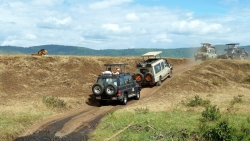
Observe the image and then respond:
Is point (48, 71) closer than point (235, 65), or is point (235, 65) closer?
point (48, 71)

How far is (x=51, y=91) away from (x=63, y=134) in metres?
10.1

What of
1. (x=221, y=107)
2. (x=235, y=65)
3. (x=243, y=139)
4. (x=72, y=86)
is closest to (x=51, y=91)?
(x=72, y=86)

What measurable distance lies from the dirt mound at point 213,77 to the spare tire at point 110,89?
257 inches

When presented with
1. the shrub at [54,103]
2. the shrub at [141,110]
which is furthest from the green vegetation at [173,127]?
the shrub at [54,103]

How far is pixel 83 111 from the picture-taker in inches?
781

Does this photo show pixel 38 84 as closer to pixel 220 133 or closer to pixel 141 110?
pixel 141 110

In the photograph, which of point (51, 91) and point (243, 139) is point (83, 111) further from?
point (243, 139)

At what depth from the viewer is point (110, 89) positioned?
20.3 metres

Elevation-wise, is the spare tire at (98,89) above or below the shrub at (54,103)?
above

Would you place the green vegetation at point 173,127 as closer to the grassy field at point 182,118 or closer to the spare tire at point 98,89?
the grassy field at point 182,118

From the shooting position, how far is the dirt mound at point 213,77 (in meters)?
26.2

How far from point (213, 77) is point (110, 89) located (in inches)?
527

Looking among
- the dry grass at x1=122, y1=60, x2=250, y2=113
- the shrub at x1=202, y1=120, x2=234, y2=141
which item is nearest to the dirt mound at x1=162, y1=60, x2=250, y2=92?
the dry grass at x1=122, y1=60, x2=250, y2=113

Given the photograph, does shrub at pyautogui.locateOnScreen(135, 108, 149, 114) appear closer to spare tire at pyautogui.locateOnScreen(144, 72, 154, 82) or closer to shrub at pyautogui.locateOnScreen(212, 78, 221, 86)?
spare tire at pyautogui.locateOnScreen(144, 72, 154, 82)
